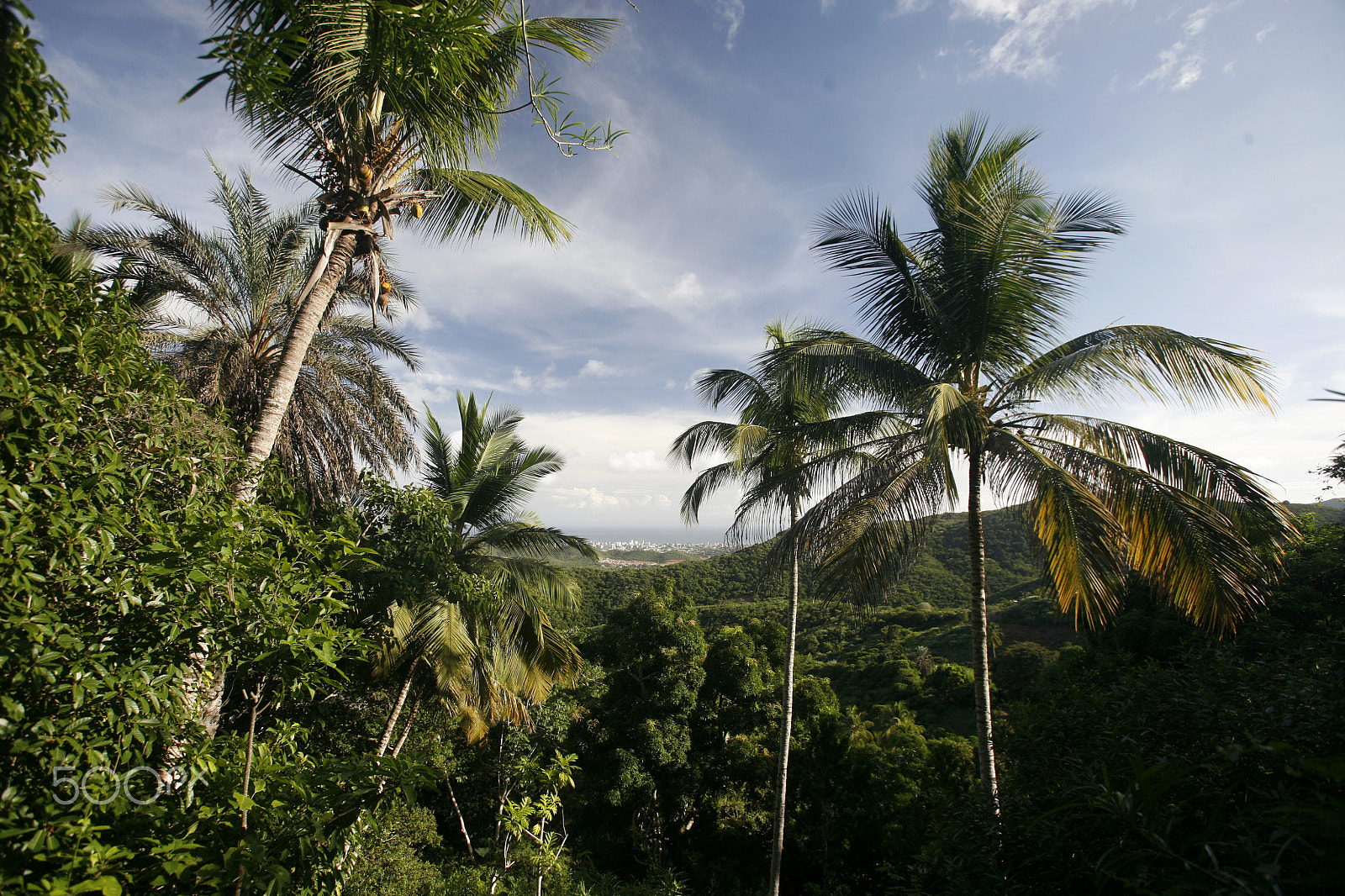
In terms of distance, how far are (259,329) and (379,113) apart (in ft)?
14.2

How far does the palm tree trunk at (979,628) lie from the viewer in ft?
15.2

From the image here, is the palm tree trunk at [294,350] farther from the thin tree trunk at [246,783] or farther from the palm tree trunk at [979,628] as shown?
the palm tree trunk at [979,628]

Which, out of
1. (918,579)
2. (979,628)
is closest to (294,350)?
(979,628)

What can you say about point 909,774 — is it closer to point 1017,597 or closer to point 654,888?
point 654,888

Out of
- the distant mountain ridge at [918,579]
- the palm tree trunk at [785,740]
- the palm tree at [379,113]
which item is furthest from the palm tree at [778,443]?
the distant mountain ridge at [918,579]

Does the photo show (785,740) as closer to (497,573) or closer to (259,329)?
(497,573)

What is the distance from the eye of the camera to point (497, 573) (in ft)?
25.4

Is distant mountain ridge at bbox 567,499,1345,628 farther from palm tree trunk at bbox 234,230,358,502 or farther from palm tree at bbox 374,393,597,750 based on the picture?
palm tree trunk at bbox 234,230,358,502

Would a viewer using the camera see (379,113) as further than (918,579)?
No

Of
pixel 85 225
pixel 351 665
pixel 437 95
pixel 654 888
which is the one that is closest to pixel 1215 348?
pixel 437 95

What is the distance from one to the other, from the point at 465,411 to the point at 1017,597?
34.0 m

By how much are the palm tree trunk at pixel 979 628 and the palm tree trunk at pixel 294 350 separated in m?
6.27

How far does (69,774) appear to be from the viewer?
158 centimetres

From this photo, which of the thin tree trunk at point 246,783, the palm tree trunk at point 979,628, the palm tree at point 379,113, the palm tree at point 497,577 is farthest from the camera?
the palm tree at point 497,577
